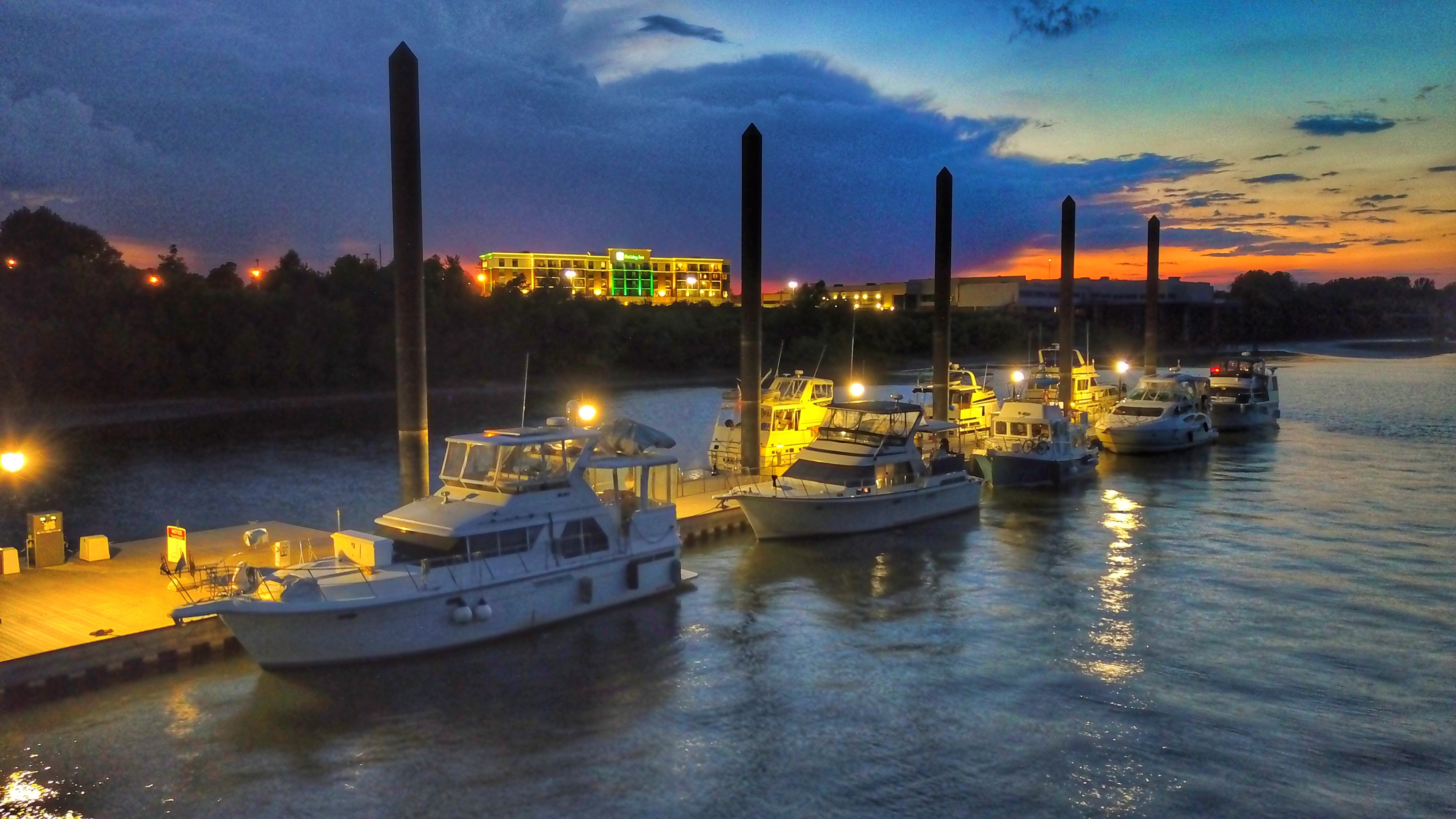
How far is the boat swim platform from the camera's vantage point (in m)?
14.2

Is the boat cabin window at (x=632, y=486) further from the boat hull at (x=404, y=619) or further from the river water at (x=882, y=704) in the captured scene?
the river water at (x=882, y=704)

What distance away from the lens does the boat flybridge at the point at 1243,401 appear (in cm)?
5691

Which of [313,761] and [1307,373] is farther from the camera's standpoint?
[1307,373]

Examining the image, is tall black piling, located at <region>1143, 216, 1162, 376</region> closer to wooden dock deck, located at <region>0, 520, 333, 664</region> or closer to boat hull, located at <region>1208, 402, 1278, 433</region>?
boat hull, located at <region>1208, 402, 1278, 433</region>

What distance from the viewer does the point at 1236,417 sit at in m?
56.9

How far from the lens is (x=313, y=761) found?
13336 mm

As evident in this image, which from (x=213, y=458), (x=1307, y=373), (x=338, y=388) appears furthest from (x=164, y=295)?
(x=1307, y=373)

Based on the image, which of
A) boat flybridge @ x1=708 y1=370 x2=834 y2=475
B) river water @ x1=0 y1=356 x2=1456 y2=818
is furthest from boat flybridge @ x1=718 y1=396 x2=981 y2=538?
boat flybridge @ x1=708 y1=370 x2=834 y2=475

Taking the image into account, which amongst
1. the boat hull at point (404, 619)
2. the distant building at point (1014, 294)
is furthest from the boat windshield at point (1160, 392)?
the distant building at point (1014, 294)

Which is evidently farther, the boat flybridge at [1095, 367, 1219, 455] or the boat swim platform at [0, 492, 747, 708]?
the boat flybridge at [1095, 367, 1219, 455]

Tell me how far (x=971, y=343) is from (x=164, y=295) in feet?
311

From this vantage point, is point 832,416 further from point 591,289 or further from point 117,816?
point 591,289

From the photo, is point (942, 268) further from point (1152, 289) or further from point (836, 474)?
point (1152, 289)

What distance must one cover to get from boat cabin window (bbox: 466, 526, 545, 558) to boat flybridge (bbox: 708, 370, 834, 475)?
1367 cm
